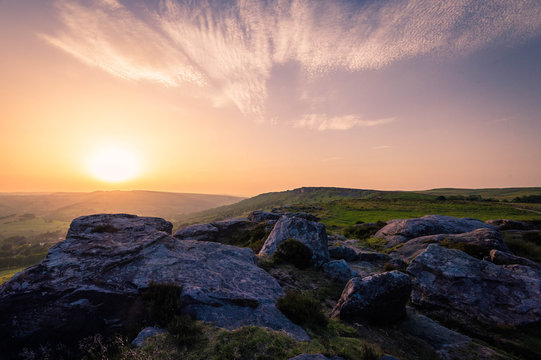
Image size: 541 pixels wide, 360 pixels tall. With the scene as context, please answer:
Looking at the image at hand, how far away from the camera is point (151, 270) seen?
945 cm

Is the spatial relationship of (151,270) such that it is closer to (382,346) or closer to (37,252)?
(382,346)

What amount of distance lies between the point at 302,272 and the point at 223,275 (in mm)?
6057

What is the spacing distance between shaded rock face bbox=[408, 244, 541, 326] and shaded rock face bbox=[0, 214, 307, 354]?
331 inches

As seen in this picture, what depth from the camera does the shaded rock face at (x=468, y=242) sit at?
52.7 feet

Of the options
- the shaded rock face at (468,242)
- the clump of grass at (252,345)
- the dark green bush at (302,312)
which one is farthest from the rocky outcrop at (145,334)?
the shaded rock face at (468,242)

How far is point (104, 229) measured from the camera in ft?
41.3

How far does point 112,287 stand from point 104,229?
614 centimetres

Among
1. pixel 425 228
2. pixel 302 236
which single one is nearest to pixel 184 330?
pixel 302 236

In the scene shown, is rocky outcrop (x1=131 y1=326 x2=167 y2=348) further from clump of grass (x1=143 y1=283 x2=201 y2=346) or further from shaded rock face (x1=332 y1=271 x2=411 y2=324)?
shaded rock face (x1=332 y1=271 x2=411 y2=324)

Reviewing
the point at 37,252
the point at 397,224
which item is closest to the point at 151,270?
the point at 397,224

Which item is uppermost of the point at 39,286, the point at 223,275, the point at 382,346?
the point at 39,286

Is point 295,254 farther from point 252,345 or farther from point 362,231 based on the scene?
point 362,231

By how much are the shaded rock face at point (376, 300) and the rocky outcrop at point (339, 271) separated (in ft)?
13.3

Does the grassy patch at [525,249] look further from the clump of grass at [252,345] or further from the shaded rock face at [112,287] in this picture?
the clump of grass at [252,345]
